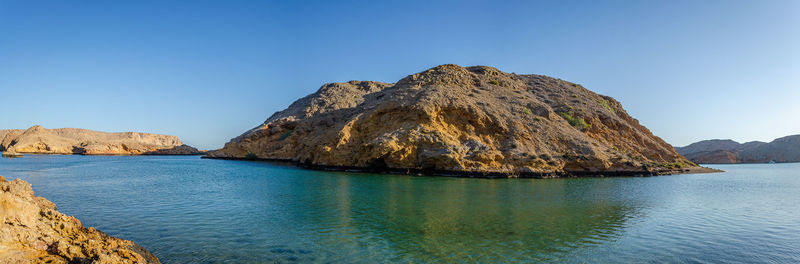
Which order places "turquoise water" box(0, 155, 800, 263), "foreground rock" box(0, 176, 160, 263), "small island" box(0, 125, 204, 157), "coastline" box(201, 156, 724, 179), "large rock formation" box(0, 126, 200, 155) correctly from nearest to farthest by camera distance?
1. "foreground rock" box(0, 176, 160, 263)
2. "turquoise water" box(0, 155, 800, 263)
3. "coastline" box(201, 156, 724, 179)
4. "small island" box(0, 125, 204, 157)
5. "large rock formation" box(0, 126, 200, 155)

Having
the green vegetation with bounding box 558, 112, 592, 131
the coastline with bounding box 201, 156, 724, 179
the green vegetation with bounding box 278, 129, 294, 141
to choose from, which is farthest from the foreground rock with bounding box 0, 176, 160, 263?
the green vegetation with bounding box 278, 129, 294, 141

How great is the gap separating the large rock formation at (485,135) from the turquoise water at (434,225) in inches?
631

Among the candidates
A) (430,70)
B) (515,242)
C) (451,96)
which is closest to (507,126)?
(451,96)

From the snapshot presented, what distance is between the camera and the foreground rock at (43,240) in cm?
624

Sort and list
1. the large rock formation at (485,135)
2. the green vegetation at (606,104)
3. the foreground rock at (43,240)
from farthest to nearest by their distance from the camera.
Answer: the green vegetation at (606,104), the large rock formation at (485,135), the foreground rock at (43,240)

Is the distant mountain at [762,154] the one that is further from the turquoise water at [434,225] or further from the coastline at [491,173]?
the turquoise water at [434,225]

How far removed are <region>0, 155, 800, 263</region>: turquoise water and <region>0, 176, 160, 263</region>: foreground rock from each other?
6.49ft

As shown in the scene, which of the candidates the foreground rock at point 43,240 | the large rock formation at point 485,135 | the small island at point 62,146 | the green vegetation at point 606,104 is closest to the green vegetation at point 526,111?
the large rock formation at point 485,135

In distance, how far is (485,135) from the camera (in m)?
42.5

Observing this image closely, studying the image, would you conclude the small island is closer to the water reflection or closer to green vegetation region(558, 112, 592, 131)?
the water reflection

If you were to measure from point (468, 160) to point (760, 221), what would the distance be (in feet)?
78.2

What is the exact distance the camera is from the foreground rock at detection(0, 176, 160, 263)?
6.24 metres

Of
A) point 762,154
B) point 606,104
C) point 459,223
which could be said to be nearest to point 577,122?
point 606,104

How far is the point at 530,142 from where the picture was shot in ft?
137
